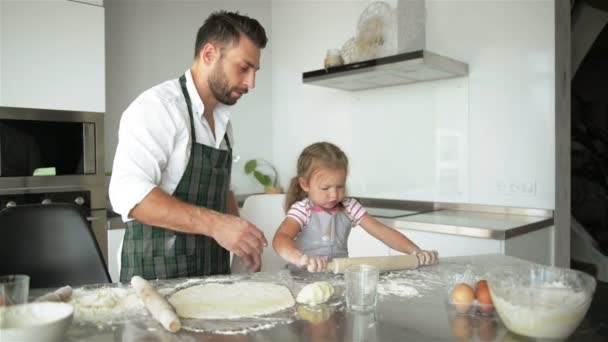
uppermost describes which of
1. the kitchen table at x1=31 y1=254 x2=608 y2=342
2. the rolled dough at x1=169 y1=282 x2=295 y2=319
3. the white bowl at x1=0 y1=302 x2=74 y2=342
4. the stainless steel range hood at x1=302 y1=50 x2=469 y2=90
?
the stainless steel range hood at x1=302 y1=50 x2=469 y2=90

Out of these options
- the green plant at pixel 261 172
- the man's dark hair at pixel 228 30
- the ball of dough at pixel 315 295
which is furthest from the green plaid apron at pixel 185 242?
the green plant at pixel 261 172

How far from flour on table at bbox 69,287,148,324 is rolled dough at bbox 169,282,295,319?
71 millimetres

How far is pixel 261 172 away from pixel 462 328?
2707 millimetres

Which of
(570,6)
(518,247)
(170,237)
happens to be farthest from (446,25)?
(170,237)

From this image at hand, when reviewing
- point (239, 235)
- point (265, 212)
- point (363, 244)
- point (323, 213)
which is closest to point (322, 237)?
point (323, 213)

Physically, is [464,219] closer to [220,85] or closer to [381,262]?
[381,262]

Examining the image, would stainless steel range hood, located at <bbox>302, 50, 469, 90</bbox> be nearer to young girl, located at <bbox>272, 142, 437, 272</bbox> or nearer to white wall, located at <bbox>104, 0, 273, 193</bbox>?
young girl, located at <bbox>272, 142, 437, 272</bbox>

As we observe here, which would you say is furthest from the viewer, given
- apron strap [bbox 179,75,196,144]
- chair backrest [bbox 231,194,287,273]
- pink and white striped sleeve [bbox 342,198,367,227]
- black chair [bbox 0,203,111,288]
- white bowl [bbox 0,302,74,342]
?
chair backrest [bbox 231,194,287,273]

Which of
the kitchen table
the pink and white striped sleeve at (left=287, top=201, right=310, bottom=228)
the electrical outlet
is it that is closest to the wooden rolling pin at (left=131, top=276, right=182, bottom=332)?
the kitchen table

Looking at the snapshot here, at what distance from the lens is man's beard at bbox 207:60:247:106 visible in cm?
133

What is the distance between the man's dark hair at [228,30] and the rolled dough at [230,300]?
71cm

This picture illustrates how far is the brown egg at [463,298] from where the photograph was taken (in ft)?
2.66

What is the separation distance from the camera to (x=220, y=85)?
1.34 metres

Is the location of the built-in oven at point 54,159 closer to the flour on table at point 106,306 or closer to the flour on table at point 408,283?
the flour on table at point 106,306
